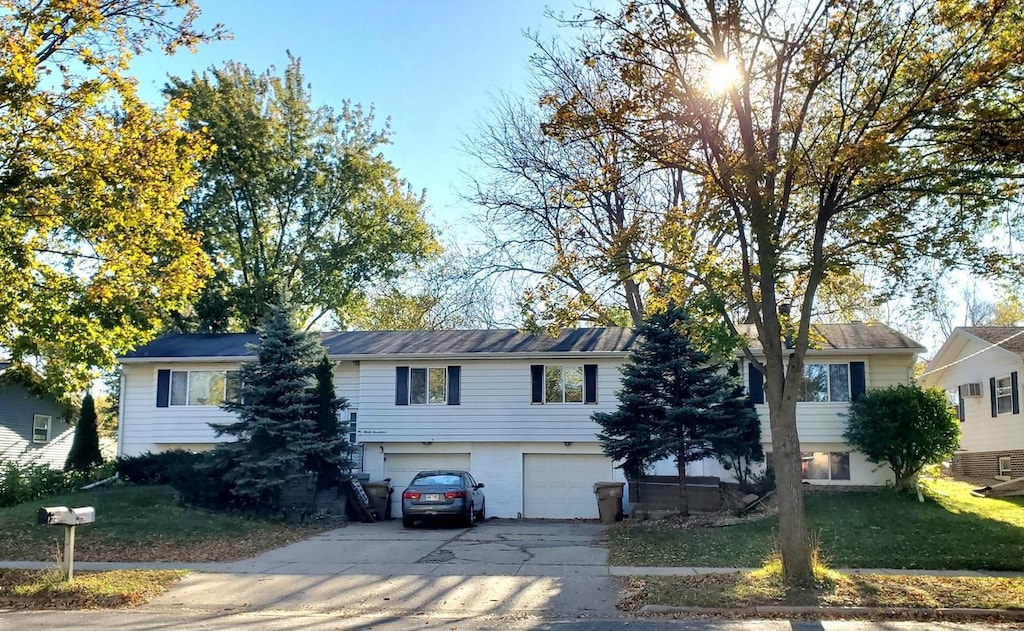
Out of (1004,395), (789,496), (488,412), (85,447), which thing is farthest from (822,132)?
(85,447)

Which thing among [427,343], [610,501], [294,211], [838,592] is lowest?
[838,592]

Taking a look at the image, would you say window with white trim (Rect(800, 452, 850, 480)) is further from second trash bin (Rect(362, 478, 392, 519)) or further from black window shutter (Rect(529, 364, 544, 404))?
second trash bin (Rect(362, 478, 392, 519))

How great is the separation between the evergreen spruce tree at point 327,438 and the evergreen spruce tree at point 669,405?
6.81 metres

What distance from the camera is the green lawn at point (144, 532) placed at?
50.4ft

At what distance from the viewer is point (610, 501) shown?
864 inches

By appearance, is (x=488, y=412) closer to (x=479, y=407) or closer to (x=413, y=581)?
(x=479, y=407)

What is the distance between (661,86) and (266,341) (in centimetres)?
1332

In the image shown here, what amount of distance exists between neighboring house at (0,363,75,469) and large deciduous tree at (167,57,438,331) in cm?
612

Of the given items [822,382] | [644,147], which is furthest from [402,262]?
[644,147]

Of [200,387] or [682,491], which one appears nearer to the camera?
[682,491]

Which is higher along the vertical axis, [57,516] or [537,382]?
[537,382]

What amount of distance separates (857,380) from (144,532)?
18278 mm

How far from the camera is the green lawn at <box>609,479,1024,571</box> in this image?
13.6m

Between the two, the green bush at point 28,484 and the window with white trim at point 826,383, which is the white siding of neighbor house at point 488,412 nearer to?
the window with white trim at point 826,383
